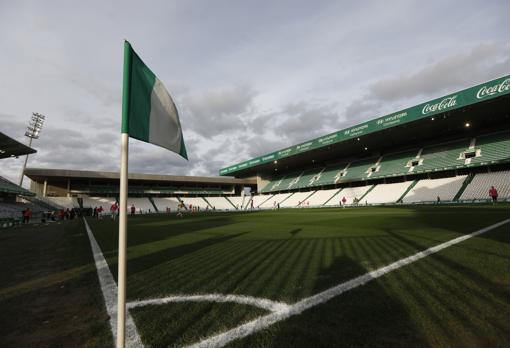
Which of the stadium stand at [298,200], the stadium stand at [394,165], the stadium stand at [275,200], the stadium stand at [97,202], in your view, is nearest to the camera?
the stadium stand at [394,165]

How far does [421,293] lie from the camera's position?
2.93 metres

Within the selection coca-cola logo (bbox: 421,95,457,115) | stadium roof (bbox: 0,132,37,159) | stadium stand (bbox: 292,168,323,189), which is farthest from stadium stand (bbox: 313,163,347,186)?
stadium roof (bbox: 0,132,37,159)

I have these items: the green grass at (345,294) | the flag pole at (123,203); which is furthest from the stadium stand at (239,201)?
the flag pole at (123,203)

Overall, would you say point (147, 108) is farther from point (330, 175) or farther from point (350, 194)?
point (330, 175)

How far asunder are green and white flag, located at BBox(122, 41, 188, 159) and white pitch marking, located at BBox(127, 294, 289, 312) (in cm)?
190

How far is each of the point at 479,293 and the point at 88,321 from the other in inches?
172

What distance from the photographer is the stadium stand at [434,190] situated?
28734 mm

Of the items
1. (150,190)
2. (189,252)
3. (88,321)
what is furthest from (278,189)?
(88,321)

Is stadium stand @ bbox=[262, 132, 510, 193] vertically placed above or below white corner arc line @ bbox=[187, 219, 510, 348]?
above

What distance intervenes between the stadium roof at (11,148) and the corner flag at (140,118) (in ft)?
115

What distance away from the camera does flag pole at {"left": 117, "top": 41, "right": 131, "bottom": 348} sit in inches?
74.6

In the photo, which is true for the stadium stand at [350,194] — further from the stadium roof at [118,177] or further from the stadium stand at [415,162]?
the stadium roof at [118,177]

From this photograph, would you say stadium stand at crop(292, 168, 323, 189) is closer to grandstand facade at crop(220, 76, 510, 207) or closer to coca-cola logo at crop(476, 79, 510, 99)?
grandstand facade at crop(220, 76, 510, 207)

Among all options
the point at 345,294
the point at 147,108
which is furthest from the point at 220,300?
the point at 147,108
